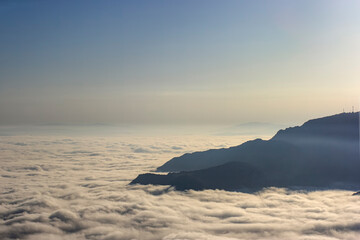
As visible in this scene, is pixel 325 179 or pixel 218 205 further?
pixel 325 179

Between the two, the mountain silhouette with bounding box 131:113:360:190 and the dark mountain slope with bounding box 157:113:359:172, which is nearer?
the mountain silhouette with bounding box 131:113:360:190

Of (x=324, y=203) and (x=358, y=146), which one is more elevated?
(x=358, y=146)

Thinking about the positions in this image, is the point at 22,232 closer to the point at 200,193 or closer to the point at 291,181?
the point at 200,193

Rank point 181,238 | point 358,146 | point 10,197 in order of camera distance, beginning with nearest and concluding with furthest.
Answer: point 181,238
point 10,197
point 358,146

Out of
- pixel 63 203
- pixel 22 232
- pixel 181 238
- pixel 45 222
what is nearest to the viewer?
pixel 181 238

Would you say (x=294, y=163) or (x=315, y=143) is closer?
(x=294, y=163)

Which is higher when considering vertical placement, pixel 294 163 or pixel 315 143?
pixel 315 143

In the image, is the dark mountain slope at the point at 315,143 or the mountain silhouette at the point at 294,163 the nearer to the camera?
the mountain silhouette at the point at 294,163

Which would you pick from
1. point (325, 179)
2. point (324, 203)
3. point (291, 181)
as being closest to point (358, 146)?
point (325, 179)
